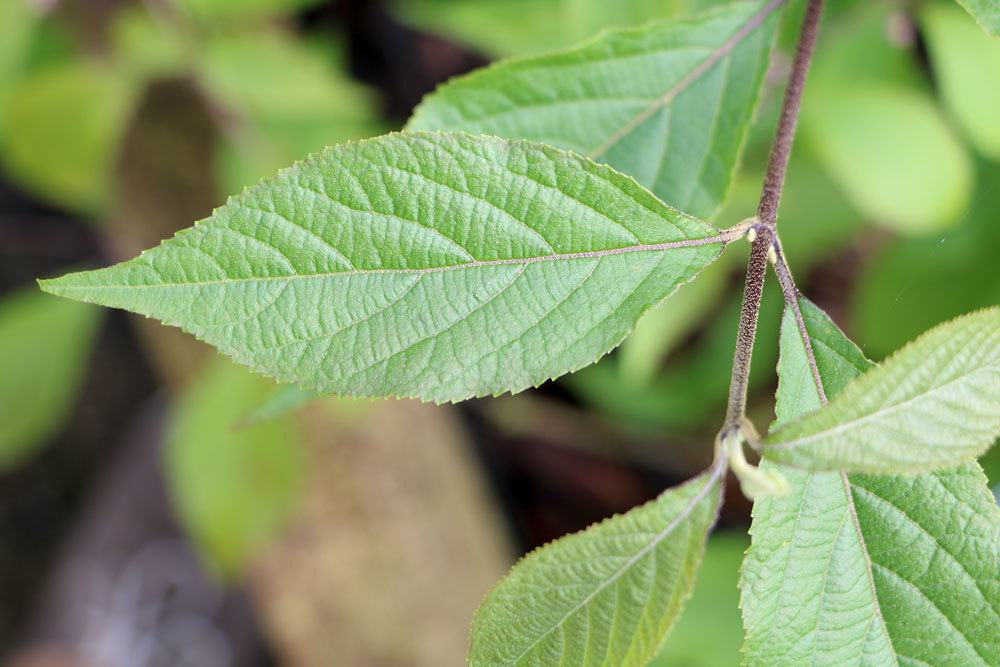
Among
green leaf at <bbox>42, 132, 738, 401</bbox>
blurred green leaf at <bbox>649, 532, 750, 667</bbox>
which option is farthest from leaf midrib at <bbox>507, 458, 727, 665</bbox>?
blurred green leaf at <bbox>649, 532, 750, 667</bbox>

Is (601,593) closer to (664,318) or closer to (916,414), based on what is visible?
(916,414)

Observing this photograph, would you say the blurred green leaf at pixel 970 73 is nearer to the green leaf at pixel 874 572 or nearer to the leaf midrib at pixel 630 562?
the green leaf at pixel 874 572

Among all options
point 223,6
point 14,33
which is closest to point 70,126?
point 14,33

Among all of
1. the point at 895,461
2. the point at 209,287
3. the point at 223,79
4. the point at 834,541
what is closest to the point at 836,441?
the point at 895,461

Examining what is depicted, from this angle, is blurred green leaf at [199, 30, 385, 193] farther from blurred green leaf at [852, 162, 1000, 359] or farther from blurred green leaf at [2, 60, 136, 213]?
blurred green leaf at [852, 162, 1000, 359]

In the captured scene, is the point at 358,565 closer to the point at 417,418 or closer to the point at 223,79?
the point at 417,418

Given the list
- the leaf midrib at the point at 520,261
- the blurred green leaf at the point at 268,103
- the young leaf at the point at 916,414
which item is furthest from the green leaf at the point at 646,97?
the blurred green leaf at the point at 268,103
